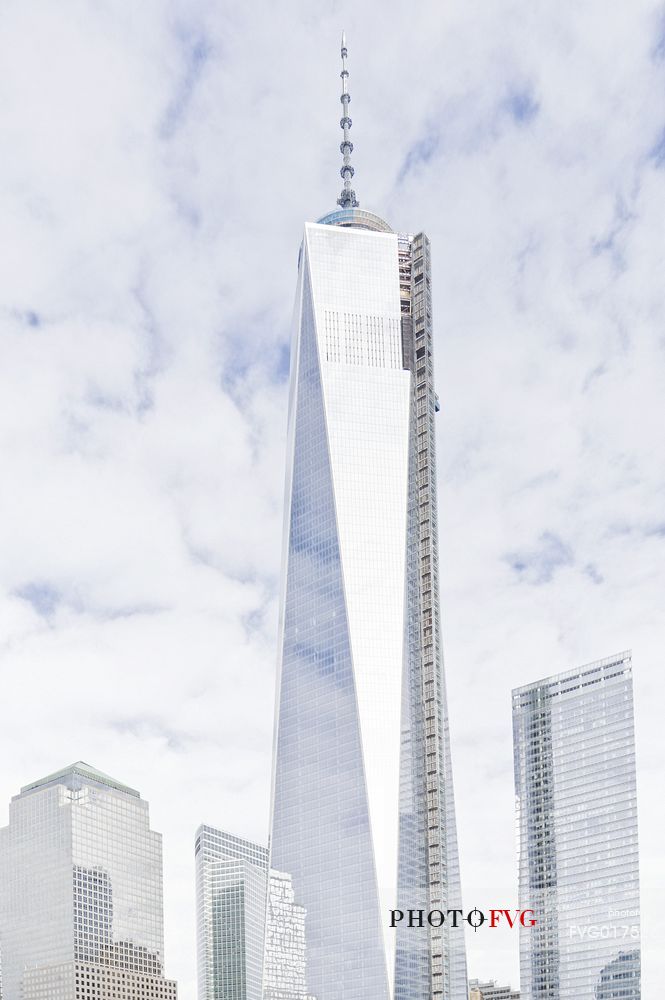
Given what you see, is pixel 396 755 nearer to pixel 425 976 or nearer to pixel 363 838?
pixel 363 838

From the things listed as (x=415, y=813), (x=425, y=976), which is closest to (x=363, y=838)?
(x=415, y=813)

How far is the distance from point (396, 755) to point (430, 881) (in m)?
17.9

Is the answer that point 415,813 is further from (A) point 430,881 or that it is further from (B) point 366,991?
(B) point 366,991

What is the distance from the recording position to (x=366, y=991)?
191250mm

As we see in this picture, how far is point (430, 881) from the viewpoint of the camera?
19638 cm

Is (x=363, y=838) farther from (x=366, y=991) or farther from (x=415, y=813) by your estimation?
(x=366, y=991)

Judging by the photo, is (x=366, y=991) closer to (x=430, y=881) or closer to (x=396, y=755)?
(x=430, y=881)

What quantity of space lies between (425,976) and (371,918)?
1069 cm

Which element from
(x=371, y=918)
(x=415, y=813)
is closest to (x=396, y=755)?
(x=415, y=813)

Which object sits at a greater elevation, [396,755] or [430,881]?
[396,755]

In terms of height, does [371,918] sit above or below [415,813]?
below

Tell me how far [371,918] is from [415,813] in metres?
15.6

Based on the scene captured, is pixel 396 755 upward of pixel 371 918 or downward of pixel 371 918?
upward

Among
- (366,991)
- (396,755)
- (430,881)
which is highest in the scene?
(396,755)
